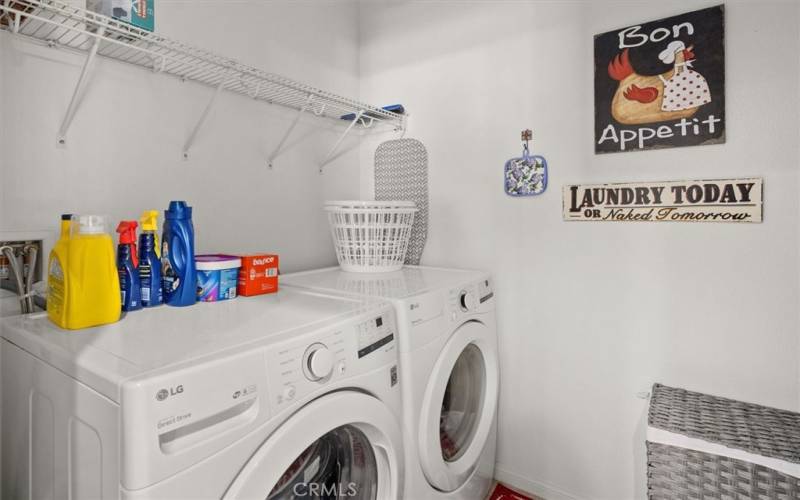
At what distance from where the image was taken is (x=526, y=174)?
176 centimetres

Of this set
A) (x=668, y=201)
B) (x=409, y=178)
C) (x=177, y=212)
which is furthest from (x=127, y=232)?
(x=668, y=201)

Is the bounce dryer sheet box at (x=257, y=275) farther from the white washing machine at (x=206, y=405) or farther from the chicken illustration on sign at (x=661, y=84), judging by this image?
the chicken illustration on sign at (x=661, y=84)

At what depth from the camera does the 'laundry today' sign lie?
4.42 ft

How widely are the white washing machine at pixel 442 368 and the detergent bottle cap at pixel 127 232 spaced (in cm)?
54

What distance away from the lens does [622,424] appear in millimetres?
1599

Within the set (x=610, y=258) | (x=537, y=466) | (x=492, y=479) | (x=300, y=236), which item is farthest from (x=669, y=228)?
(x=300, y=236)

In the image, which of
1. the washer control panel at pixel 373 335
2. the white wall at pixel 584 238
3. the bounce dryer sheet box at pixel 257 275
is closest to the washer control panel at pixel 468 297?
the white wall at pixel 584 238

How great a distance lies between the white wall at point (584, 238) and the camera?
4.34ft

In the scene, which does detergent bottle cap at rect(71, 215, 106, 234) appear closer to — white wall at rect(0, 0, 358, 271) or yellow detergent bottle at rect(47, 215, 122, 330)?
yellow detergent bottle at rect(47, 215, 122, 330)

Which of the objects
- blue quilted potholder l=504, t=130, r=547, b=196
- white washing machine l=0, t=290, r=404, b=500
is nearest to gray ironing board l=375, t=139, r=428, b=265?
blue quilted potholder l=504, t=130, r=547, b=196

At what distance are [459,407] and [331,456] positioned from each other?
719mm

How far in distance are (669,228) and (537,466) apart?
43.8 inches

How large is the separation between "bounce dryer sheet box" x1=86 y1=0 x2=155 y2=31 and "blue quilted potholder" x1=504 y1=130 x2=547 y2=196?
53.2 inches
